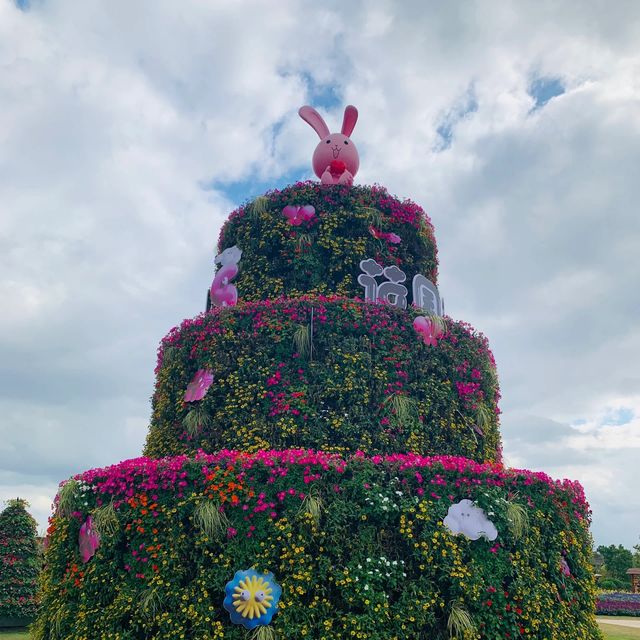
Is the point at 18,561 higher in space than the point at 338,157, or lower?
lower

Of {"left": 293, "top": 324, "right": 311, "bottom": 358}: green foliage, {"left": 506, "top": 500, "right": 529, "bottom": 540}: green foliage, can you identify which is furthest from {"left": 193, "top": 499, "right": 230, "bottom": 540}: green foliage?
{"left": 506, "top": 500, "right": 529, "bottom": 540}: green foliage

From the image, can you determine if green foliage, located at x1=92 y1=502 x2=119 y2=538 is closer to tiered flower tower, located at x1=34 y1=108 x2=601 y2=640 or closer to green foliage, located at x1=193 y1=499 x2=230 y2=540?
tiered flower tower, located at x1=34 y1=108 x2=601 y2=640

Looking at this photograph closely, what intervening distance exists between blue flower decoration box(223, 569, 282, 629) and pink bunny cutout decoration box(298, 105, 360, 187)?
8.75 meters

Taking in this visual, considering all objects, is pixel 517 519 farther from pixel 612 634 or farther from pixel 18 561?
pixel 18 561

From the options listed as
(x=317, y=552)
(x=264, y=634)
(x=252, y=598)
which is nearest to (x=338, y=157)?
(x=317, y=552)

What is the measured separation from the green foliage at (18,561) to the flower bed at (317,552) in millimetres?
11570

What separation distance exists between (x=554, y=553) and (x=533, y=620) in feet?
3.53

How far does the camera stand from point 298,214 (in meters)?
12.1

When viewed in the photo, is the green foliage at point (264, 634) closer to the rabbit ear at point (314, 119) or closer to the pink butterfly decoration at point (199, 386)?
the pink butterfly decoration at point (199, 386)

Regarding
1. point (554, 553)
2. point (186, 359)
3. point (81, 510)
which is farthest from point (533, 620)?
point (186, 359)

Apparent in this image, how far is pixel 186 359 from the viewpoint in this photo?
1066 centimetres

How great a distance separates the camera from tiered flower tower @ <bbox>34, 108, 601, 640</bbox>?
6797mm

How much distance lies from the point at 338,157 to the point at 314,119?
157 cm

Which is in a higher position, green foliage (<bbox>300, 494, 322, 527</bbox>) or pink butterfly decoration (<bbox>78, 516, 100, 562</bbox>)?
green foliage (<bbox>300, 494, 322, 527</bbox>)
